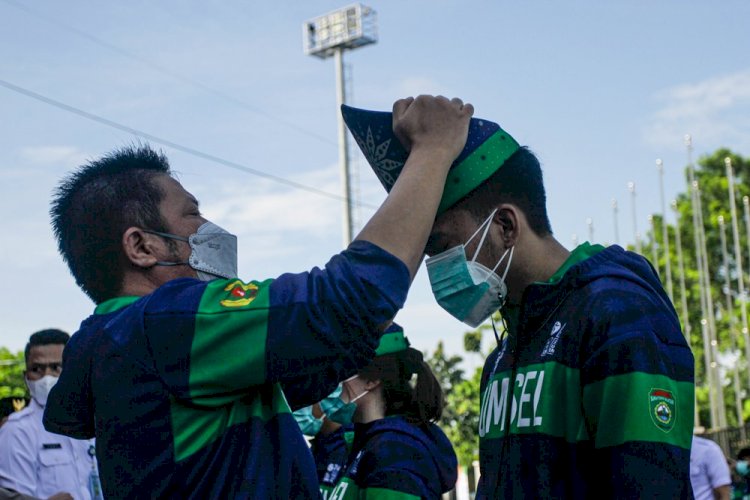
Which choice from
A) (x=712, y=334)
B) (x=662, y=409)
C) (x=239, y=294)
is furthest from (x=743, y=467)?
(x=712, y=334)

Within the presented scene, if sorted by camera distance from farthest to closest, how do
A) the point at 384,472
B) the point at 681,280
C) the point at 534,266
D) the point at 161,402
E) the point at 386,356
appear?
the point at 681,280 → the point at 386,356 → the point at 384,472 → the point at 534,266 → the point at 161,402

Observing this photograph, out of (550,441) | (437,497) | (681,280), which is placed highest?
(681,280)

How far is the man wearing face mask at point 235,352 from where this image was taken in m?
2.30

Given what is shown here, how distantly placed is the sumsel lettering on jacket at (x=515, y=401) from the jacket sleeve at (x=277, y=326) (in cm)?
75

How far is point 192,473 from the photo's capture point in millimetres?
2420

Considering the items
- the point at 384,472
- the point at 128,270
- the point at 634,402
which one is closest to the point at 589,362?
the point at 634,402

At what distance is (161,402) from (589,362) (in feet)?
3.71

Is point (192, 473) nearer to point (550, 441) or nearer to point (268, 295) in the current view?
point (268, 295)

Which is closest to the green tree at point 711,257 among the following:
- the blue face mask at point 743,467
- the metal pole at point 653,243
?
the metal pole at point 653,243

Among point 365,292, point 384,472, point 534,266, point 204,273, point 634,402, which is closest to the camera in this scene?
point 365,292

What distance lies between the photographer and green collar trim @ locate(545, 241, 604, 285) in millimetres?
3074

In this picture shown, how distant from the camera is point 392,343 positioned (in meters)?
5.73

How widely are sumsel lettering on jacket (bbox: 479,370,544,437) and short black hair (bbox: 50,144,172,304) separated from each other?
115 centimetres

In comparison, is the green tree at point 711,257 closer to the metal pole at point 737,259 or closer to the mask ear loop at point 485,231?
the metal pole at point 737,259
